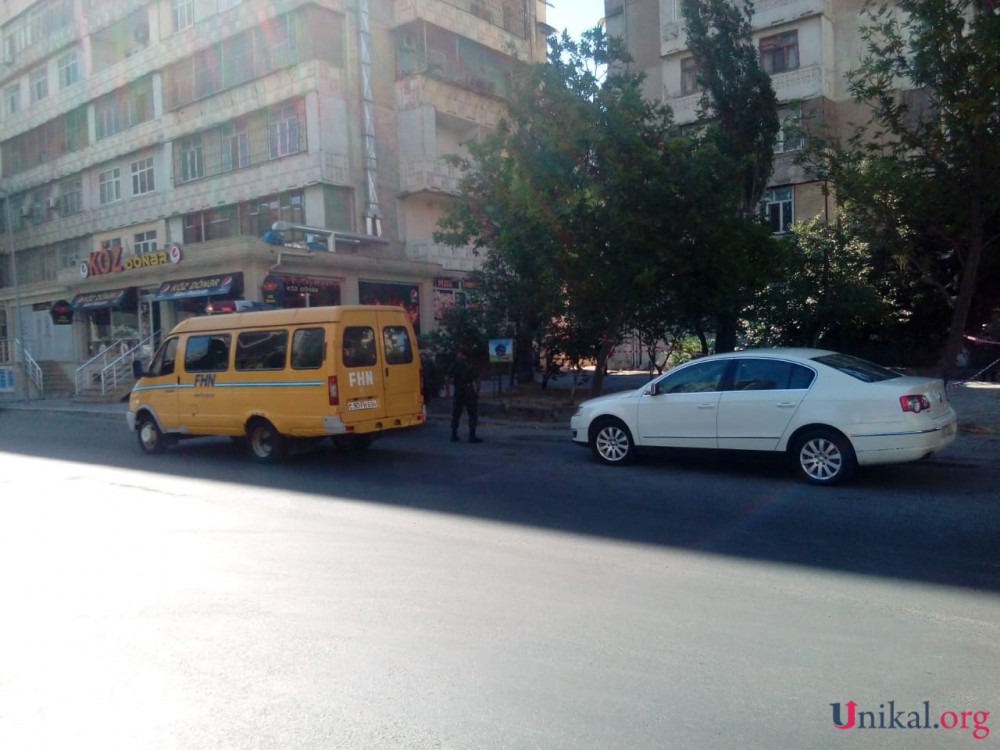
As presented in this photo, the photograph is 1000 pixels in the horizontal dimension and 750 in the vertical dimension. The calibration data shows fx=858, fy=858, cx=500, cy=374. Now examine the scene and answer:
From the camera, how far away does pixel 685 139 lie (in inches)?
602

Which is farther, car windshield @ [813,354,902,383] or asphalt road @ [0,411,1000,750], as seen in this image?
car windshield @ [813,354,902,383]

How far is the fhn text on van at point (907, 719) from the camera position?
13.0 feet

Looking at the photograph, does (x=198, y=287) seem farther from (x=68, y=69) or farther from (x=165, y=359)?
(x=68, y=69)

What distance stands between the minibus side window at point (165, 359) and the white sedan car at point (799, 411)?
7.18 meters

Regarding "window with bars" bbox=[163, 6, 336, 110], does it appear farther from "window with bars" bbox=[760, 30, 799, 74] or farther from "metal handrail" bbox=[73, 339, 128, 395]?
"window with bars" bbox=[760, 30, 799, 74]

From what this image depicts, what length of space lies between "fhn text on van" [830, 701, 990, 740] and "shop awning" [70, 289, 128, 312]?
2849cm

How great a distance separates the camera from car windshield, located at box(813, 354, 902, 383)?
953 centimetres

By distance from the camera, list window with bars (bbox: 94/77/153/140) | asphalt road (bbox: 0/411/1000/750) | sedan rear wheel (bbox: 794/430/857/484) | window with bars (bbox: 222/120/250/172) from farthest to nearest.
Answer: window with bars (bbox: 94/77/153/140) → window with bars (bbox: 222/120/250/172) → sedan rear wheel (bbox: 794/430/857/484) → asphalt road (bbox: 0/411/1000/750)

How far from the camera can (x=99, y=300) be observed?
2948 centimetres

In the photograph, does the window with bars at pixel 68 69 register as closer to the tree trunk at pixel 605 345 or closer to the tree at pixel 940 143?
the tree trunk at pixel 605 345

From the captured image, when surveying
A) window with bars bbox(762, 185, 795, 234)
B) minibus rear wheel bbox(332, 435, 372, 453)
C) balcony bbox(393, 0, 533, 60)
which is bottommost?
minibus rear wheel bbox(332, 435, 372, 453)

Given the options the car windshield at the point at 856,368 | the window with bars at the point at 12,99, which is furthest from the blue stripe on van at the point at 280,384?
the window with bars at the point at 12,99

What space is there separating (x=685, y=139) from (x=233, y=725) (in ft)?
44.2

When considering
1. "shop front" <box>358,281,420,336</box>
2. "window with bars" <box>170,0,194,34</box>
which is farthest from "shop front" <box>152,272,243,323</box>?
"window with bars" <box>170,0,194,34</box>
